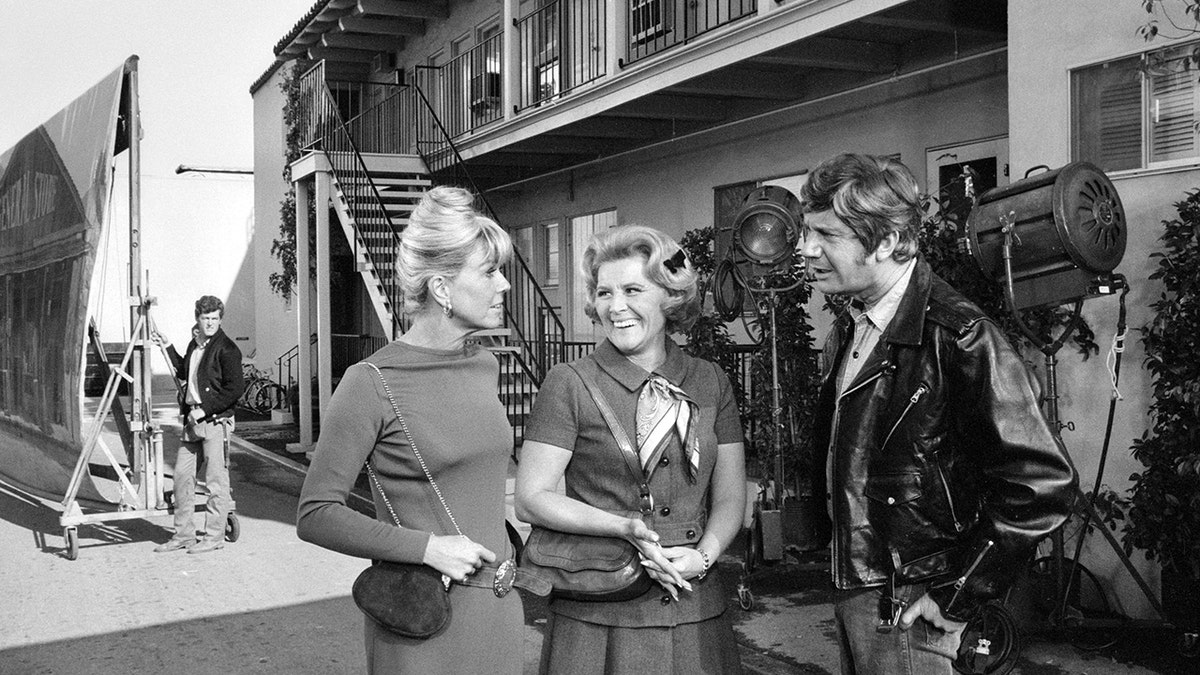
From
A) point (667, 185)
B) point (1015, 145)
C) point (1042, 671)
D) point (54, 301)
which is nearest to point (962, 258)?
point (1015, 145)

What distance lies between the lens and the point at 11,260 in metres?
10.3

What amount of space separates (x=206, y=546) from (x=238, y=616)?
208 cm

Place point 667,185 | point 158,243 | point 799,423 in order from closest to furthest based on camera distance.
A: point 799,423 → point 667,185 → point 158,243

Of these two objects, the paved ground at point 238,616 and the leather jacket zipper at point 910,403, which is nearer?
the leather jacket zipper at point 910,403

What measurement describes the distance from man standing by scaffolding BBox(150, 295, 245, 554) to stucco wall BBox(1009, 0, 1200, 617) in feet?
19.4

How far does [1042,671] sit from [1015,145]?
2.95 metres

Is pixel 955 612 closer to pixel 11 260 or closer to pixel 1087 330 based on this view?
pixel 1087 330

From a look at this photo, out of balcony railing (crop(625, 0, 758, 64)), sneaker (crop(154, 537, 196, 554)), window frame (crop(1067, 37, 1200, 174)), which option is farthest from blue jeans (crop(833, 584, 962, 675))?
balcony railing (crop(625, 0, 758, 64))

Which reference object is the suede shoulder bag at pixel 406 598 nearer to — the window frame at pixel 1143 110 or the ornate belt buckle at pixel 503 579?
the ornate belt buckle at pixel 503 579

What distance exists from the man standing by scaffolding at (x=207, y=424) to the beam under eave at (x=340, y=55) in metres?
13.6

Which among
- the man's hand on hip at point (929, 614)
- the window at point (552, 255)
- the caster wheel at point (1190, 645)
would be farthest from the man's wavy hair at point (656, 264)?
the window at point (552, 255)

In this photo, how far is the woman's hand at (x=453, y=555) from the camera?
7.86 feet

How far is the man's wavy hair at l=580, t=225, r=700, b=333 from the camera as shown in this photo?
2811mm

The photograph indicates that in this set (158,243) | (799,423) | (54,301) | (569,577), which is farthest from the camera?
(158,243)
